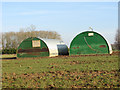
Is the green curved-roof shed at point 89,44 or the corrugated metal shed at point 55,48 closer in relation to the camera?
the green curved-roof shed at point 89,44

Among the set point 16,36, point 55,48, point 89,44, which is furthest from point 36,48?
point 16,36

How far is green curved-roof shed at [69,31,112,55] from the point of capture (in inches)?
1266

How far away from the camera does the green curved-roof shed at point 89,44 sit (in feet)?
105

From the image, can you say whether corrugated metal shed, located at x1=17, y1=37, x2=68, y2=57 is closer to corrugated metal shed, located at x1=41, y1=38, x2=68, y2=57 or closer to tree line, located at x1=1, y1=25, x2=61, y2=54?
corrugated metal shed, located at x1=41, y1=38, x2=68, y2=57

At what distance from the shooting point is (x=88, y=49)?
3256cm

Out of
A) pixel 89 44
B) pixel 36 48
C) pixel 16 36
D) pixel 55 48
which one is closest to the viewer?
pixel 89 44

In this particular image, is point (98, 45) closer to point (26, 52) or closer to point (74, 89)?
point (26, 52)

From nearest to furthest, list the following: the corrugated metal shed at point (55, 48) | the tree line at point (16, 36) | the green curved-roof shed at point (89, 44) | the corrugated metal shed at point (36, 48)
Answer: the green curved-roof shed at point (89, 44) → the corrugated metal shed at point (36, 48) → the corrugated metal shed at point (55, 48) → the tree line at point (16, 36)

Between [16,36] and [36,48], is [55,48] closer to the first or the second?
[36,48]

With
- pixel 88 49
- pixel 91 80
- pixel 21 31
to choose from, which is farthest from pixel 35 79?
pixel 21 31

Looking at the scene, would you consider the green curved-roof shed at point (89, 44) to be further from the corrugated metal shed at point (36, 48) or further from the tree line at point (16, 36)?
the tree line at point (16, 36)

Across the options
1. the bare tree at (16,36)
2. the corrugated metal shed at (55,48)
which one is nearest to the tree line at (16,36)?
the bare tree at (16,36)

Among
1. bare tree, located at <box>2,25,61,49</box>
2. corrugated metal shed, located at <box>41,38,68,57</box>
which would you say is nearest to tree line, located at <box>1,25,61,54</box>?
bare tree, located at <box>2,25,61,49</box>

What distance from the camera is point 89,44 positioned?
32531 millimetres
